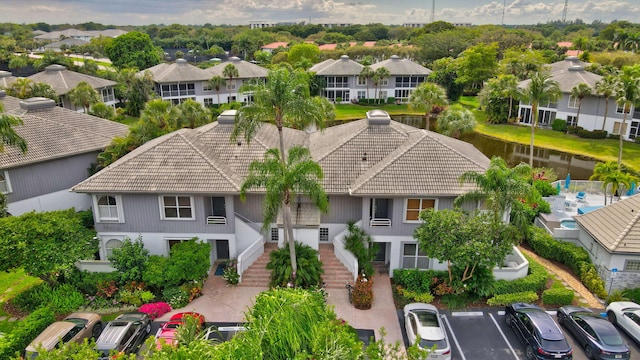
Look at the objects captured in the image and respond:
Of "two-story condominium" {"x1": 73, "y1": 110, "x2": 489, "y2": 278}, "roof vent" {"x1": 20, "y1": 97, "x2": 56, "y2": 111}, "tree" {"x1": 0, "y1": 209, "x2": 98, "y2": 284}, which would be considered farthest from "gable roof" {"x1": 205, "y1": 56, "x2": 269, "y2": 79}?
"tree" {"x1": 0, "y1": 209, "x2": 98, "y2": 284}

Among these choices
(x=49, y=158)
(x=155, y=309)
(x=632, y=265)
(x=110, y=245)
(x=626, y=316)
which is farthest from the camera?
(x=49, y=158)

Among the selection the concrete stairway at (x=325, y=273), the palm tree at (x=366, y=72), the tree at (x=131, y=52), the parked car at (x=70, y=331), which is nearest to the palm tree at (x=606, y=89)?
the palm tree at (x=366, y=72)

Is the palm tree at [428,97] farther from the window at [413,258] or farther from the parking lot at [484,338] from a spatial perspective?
the parking lot at [484,338]

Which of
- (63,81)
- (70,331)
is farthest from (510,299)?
(63,81)

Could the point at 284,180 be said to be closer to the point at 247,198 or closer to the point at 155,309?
the point at 247,198

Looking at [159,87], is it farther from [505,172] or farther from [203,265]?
[505,172]

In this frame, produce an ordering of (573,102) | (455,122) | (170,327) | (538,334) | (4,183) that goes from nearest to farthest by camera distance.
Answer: (538,334), (170,327), (4,183), (455,122), (573,102)

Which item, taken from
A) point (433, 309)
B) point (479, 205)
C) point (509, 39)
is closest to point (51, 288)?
point (433, 309)
